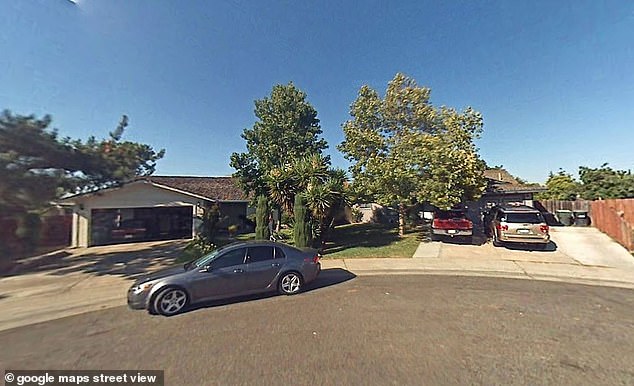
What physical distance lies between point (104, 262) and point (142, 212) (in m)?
7.67

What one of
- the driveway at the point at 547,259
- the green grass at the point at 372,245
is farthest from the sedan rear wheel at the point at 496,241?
the green grass at the point at 372,245

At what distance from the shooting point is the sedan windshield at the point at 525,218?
40.6ft

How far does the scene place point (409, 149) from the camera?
15547mm

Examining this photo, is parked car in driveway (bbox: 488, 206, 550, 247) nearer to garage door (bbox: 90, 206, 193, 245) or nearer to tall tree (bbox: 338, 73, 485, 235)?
tall tree (bbox: 338, 73, 485, 235)

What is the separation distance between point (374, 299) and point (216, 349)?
377 centimetres

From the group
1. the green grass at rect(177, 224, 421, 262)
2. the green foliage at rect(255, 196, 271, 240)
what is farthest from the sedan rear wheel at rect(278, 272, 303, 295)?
the green foliage at rect(255, 196, 271, 240)

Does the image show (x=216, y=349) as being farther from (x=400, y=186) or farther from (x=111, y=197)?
(x=111, y=197)

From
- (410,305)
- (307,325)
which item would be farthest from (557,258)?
(307,325)

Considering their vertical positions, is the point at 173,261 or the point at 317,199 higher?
the point at 317,199

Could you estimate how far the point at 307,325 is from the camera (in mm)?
5238

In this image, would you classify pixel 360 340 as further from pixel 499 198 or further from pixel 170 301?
pixel 499 198

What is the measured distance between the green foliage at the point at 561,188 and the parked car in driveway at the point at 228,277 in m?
27.2

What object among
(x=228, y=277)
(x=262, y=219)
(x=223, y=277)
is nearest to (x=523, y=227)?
(x=262, y=219)

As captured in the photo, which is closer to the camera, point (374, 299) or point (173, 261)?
point (374, 299)
